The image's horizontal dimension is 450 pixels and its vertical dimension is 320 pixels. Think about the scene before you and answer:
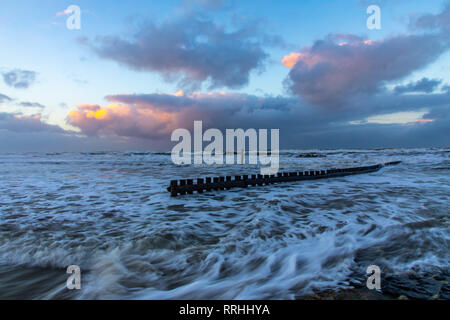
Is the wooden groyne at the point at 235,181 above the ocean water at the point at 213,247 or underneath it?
above

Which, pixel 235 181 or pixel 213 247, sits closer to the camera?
pixel 213 247

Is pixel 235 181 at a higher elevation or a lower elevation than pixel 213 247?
higher

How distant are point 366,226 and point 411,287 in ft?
10.5

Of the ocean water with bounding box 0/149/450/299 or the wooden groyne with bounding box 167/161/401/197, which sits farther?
the wooden groyne with bounding box 167/161/401/197

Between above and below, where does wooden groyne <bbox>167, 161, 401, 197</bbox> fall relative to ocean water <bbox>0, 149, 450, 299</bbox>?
above

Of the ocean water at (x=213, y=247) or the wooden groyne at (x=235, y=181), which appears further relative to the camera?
the wooden groyne at (x=235, y=181)

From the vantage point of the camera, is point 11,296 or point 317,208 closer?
point 11,296
